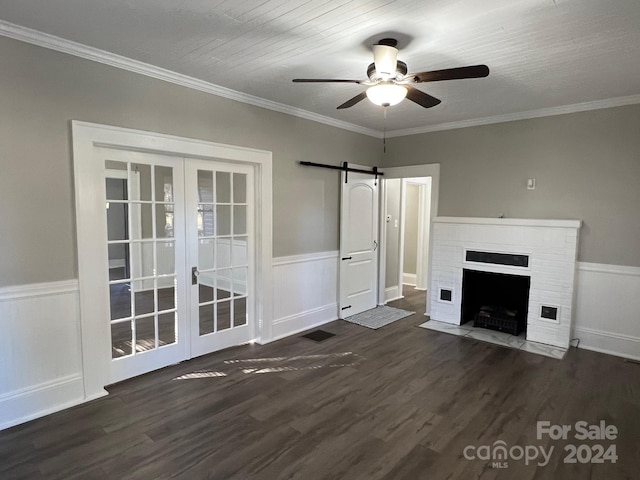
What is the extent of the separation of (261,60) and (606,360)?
4.46m

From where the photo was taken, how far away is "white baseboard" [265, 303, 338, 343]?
14.6ft

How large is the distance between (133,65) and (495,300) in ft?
16.1

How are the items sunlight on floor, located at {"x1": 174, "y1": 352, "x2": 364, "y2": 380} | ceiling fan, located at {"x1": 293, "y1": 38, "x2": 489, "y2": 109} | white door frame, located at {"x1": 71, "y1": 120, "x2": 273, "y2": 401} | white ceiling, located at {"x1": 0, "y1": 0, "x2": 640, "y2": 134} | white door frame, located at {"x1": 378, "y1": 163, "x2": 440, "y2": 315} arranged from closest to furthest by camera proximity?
white ceiling, located at {"x1": 0, "y1": 0, "x2": 640, "y2": 134} → ceiling fan, located at {"x1": 293, "y1": 38, "x2": 489, "y2": 109} → white door frame, located at {"x1": 71, "y1": 120, "x2": 273, "y2": 401} → sunlight on floor, located at {"x1": 174, "y1": 352, "x2": 364, "y2": 380} → white door frame, located at {"x1": 378, "y1": 163, "x2": 440, "y2": 315}

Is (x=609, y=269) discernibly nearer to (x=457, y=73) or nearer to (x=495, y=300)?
(x=495, y=300)

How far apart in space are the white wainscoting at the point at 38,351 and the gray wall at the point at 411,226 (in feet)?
19.3

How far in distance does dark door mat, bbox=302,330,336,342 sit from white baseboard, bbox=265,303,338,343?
147 millimetres

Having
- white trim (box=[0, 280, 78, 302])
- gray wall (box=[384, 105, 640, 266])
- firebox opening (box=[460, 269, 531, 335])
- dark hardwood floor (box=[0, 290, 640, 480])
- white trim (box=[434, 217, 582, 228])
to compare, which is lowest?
dark hardwood floor (box=[0, 290, 640, 480])

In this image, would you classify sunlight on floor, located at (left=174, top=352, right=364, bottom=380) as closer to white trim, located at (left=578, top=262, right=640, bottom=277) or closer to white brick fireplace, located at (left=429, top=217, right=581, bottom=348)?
white brick fireplace, located at (left=429, top=217, right=581, bottom=348)

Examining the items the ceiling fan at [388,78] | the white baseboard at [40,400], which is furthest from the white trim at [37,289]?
the ceiling fan at [388,78]

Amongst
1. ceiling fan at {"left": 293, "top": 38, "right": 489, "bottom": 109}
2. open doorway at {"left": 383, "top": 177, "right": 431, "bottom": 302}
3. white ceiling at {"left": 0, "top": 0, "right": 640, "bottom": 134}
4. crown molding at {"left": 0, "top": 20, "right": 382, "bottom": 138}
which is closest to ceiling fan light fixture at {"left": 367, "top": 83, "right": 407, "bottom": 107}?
ceiling fan at {"left": 293, "top": 38, "right": 489, "bottom": 109}

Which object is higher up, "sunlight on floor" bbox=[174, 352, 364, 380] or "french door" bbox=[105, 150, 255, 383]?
"french door" bbox=[105, 150, 255, 383]

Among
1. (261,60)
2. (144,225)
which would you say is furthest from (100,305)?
(261,60)

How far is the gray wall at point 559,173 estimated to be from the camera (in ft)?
12.9

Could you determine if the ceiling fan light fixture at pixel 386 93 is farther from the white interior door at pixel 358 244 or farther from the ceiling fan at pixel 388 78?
the white interior door at pixel 358 244
